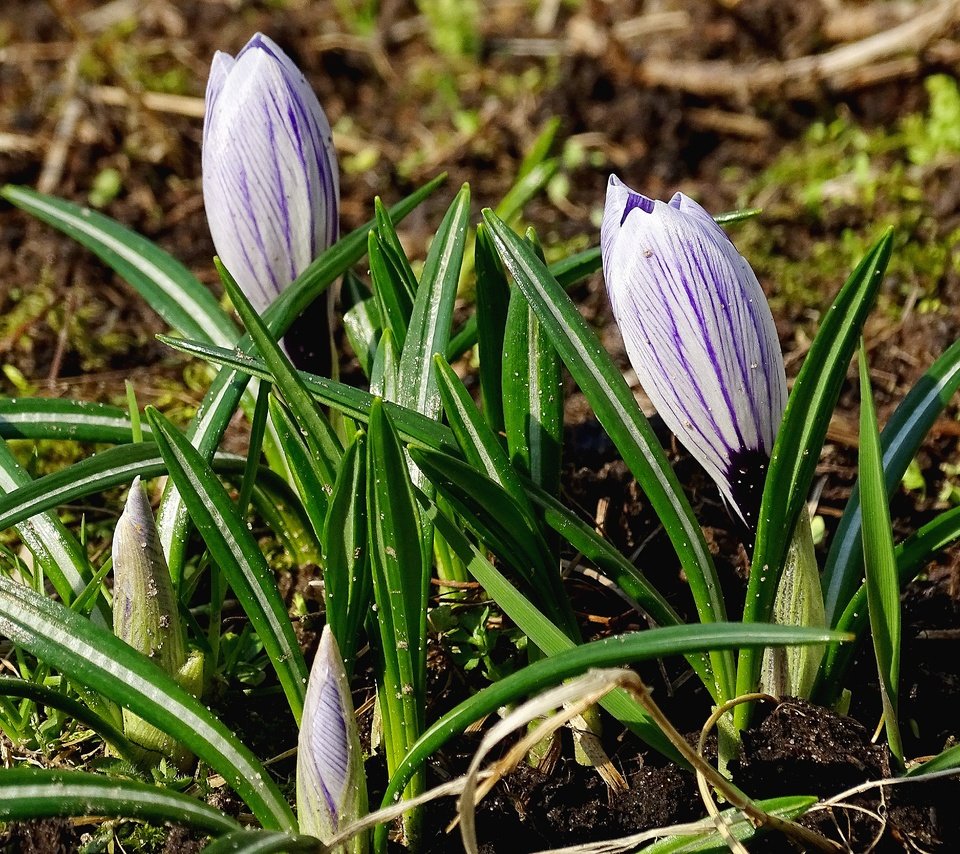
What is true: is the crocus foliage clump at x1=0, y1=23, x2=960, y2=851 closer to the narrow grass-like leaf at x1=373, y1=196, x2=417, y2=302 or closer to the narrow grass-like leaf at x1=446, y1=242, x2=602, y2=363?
the narrow grass-like leaf at x1=373, y1=196, x2=417, y2=302

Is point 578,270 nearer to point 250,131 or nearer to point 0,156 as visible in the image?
point 250,131

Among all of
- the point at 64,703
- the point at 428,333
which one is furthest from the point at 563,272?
the point at 64,703

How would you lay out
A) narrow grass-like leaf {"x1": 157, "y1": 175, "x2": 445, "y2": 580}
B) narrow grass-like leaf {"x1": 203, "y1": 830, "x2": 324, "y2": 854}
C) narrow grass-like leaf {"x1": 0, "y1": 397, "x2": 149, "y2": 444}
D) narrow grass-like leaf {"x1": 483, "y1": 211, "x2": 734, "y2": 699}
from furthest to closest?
narrow grass-like leaf {"x1": 0, "y1": 397, "x2": 149, "y2": 444}
narrow grass-like leaf {"x1": 157, "y1": 175, "x2": 445, "y2": 580}
narrow grass-like leaf {"x1": 483, "y1": 211, "x2": 734, "y2": 699}
narrow grass-like leaf {"x1": 203, "y1": 830, "x2": 324, "y2": 854}

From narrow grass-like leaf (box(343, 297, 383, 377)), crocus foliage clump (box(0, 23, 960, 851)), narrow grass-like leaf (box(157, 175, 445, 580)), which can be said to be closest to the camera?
crocus foliage clump (box(0, 23, 960, 851))

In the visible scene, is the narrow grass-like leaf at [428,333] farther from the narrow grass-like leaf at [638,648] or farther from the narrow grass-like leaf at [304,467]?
the narrow grass-like leaf at [638,648]

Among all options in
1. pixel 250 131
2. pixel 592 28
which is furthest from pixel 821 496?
pixel 592 28

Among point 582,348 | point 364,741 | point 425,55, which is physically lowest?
point 364,741

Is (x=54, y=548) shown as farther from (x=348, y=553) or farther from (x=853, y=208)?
(x=853, y=208)

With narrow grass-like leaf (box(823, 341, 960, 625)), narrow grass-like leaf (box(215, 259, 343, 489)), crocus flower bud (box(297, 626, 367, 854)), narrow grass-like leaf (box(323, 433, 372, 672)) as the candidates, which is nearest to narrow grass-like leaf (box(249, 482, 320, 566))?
narrow grass-like leaf (box(215, 259, 343, 489))
